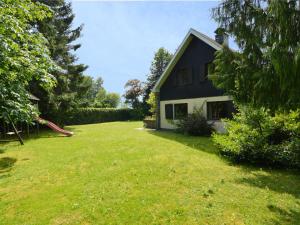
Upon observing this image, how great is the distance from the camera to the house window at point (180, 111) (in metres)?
16.6

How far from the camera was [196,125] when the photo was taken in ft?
45.6

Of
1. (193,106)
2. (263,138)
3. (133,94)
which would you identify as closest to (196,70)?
(193,106)

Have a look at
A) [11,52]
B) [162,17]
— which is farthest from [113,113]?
[11,52]

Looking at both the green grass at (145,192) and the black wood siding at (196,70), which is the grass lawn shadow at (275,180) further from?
the black wood siding at (196,70)

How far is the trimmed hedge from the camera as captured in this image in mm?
28047

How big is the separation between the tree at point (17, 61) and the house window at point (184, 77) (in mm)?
10324

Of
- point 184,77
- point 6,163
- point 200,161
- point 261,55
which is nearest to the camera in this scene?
point 261,55

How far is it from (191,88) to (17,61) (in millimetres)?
11477

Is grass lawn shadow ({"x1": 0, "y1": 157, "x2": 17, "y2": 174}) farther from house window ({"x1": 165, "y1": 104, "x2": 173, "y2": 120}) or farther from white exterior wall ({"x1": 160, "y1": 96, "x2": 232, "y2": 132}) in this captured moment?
house window ({"x1": 165, "y1": 104, "x2": 173, "y2": 120})

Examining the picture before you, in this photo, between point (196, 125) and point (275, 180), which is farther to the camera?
point (196, 125)

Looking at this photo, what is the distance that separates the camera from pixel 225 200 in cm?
440

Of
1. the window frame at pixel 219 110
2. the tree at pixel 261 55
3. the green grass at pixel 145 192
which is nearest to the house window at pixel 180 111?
the window frame at pixel 219 110

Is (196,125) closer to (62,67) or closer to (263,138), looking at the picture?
(263,138)

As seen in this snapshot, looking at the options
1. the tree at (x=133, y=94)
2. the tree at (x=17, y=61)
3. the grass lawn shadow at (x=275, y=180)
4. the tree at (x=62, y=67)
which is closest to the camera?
the grass lawn shadow at (x=275, y=180)
